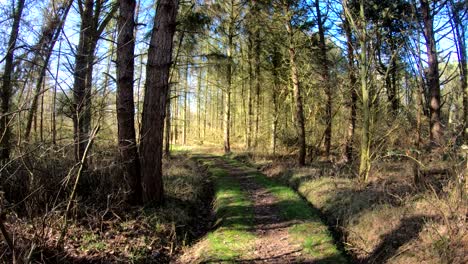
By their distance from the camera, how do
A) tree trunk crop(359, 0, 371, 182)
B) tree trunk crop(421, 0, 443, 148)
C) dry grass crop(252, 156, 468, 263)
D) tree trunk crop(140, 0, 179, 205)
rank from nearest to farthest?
dry grass crop(252, 156, 468, 263) < tree trunk crop(140, 0, 179, 205) < tree trunk crop(359, 0, 371, 182) < tree trunk crop(421, 0, 443, 148)

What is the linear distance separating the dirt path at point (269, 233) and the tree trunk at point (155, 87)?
7.84ft

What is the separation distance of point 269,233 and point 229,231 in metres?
0.77

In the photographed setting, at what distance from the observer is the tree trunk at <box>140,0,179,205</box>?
795 centimetres

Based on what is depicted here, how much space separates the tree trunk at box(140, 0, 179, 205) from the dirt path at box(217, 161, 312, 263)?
7.84ft

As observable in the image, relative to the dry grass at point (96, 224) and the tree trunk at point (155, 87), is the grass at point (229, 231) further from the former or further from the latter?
the tree trunk at point (155, 87)

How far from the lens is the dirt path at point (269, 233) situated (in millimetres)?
6191

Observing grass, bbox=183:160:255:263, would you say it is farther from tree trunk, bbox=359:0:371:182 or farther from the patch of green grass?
tree trunk, bbox=359:0:371:182

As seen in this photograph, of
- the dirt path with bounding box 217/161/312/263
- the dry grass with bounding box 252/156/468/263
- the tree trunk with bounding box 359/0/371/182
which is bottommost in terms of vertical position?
the dirt path with bounding box 217/161/312/263

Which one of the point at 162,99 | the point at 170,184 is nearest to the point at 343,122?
the point at 170,184

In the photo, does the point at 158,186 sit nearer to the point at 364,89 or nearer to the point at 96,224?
the point at 96,224

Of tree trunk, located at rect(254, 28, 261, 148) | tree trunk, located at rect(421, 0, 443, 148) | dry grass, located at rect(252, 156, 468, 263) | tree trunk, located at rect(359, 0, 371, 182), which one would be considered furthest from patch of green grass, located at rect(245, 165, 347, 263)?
tree trunk, located at rect(254, 28, 261, 148)

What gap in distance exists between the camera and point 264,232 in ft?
24.5

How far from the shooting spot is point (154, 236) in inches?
274

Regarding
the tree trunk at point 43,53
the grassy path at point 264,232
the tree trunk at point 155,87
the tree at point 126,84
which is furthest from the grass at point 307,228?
the tree trunk at point 43,53
